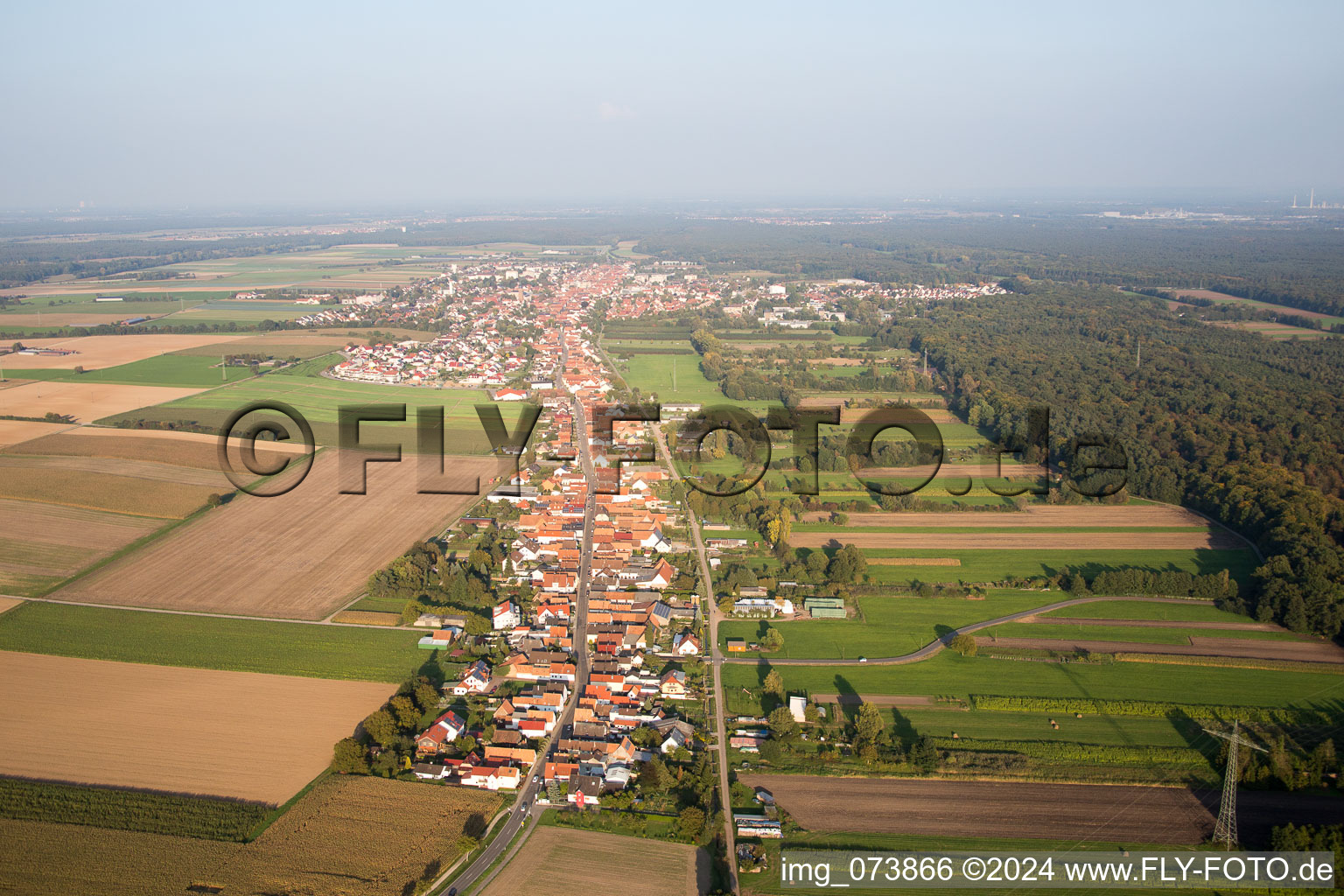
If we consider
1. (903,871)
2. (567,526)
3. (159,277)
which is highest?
(159,277)

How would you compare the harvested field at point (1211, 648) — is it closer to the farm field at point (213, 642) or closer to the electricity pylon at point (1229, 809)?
the electricity pylon at point (1229, 809)

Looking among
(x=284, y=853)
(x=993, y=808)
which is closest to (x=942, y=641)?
(x=993, y=808)

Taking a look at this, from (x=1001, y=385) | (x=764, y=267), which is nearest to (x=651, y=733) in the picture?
(x=1001, y=385)

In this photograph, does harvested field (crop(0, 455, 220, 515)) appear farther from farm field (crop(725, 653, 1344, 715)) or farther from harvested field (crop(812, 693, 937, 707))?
harvested field (crop(812, 693, 937, 707))

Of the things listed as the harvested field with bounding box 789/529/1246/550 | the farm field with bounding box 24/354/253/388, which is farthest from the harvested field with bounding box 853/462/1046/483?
the farm field with bounding box 24/354/253/388

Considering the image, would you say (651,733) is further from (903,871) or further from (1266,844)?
(1266,844)

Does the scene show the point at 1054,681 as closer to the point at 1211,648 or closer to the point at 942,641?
the point at 942,641
